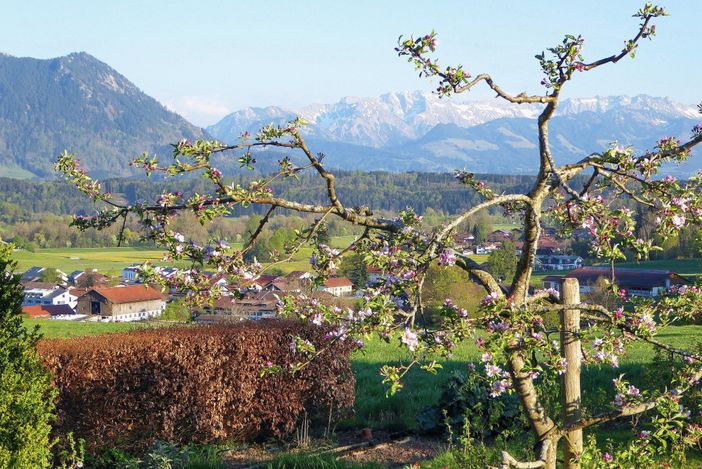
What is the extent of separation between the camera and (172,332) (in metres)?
10.1

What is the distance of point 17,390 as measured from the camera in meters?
6.49

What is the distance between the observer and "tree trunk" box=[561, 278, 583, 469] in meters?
5.18

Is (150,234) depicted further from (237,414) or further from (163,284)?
(237,414)

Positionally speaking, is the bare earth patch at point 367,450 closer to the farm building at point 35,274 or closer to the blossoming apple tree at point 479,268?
the blossoming apple tree at point 479,268

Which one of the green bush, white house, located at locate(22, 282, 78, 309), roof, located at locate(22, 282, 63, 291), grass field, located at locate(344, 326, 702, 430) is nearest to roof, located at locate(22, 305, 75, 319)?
white house, located at locate(22, 282, 78, 309)

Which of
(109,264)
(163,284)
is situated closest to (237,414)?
(163,284)

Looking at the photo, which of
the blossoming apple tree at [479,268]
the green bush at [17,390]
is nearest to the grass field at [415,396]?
the green bush at [17,390]

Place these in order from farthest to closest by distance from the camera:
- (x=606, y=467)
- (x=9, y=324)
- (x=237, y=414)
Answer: (x=237, y=414) → (x=9, y=324) → (x=606, y=467)

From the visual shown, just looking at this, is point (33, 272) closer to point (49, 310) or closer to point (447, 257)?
point (49, 310)

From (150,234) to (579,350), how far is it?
2.88 m

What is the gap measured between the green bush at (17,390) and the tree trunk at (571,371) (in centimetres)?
429

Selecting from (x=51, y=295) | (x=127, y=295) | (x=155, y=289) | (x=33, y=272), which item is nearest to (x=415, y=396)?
(x=155, y=289)

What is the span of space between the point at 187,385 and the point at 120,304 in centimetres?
5482

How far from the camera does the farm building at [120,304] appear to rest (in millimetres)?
62281
